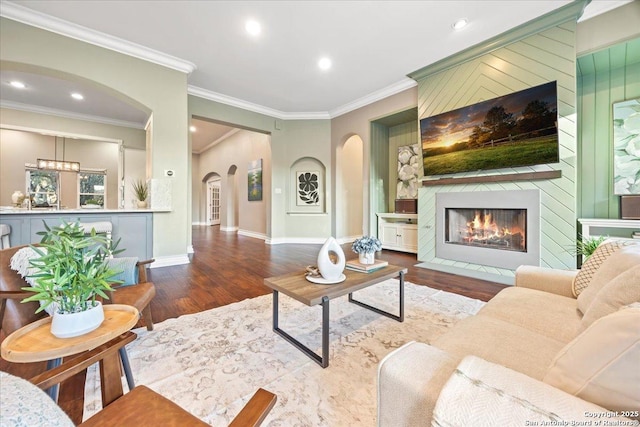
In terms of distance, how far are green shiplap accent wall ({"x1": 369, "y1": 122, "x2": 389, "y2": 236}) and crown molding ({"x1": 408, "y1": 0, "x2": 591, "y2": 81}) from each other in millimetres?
1518

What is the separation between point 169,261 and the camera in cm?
384

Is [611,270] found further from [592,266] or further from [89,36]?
[89,36]

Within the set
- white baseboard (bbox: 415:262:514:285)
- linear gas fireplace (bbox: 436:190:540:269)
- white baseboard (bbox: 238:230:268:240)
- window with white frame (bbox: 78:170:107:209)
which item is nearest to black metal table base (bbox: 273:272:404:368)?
white baseboard (bbox: 415:262:514:285)

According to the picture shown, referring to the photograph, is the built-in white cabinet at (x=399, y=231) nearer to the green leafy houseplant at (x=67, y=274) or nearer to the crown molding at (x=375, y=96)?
the crown molding at (x=375, y=96)

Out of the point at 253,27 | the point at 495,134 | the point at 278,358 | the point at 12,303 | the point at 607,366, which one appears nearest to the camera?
the point at 607,366

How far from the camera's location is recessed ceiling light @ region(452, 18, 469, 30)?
301 cm

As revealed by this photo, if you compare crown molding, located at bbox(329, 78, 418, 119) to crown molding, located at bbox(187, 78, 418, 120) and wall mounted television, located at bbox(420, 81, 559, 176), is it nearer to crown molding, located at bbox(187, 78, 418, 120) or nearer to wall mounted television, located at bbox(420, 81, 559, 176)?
crown molding, located at bbox(187, 78, 418, 120)

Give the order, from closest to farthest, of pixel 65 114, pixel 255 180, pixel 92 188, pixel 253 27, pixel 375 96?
1. pixel 253 27
2. pixel 375 96
3. pixel 65 114
4. pixel 92 188
5. pixel 255 180

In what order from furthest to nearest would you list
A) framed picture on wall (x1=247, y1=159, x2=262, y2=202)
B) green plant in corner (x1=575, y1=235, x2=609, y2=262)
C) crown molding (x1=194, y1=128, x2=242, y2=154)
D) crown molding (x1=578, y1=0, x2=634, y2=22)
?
1. crown molding (x1=194, y1=128, x2=242, y2=154)
2. framed picture on wall (x1=247, y1=159, x2=262, y2=202)
3. crown molding (x1=578, y1=0, x2=634, y2=22)
4. green plant in corner (x1=575, y1=235, x2=609, y2=262)

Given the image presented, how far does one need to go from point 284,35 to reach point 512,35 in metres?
2.90

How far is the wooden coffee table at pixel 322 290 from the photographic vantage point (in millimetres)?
1485

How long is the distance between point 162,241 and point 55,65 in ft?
8.20

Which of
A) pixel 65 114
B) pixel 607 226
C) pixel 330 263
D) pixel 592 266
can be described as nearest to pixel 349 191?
pixel 607 226

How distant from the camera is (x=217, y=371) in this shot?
144 cm
